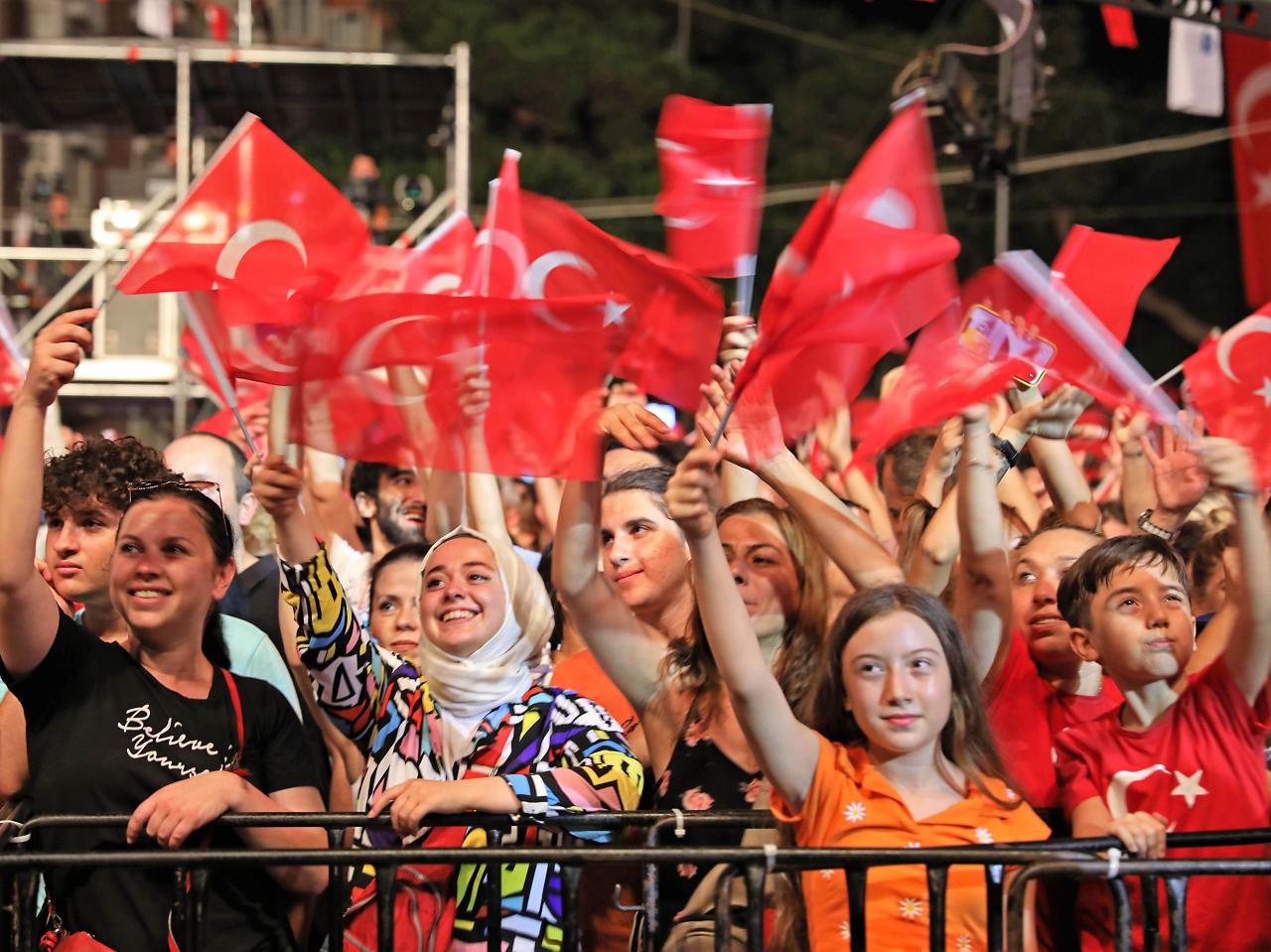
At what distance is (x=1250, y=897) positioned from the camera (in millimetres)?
3311

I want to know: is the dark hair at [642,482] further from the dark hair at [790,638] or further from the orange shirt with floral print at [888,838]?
the orange shirt with floral print at [888,838]

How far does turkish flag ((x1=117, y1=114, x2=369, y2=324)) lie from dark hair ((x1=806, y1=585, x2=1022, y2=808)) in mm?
1994

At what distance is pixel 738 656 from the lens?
10.0 ft

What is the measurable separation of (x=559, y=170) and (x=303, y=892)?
22701mm

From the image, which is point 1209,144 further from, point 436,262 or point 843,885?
point 843,885

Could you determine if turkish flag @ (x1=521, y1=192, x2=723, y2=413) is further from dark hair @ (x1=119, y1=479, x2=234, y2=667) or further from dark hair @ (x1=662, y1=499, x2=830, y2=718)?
dark hair @ (x1=119, y1=479, x2=234, y2=667)

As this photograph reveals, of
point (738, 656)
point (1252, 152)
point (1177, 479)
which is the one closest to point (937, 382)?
point (1177, 479)

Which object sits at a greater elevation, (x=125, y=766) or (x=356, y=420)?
(x=356, y=420)

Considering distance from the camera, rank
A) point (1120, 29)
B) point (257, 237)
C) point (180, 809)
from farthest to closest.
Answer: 1. point (1120, 29)
2. point (257, 237)
3. point (180, 809)

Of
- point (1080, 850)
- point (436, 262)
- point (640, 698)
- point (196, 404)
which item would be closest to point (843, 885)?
point (1080, 850)

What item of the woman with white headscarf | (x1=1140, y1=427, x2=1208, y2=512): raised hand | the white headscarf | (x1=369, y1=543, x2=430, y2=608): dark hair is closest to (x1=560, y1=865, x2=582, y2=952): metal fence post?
the woman with white headscarf

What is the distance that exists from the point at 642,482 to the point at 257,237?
143 centimetres

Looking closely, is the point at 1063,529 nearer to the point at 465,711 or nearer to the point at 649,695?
the point at 649,695

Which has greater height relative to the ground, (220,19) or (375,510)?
(220,19)
